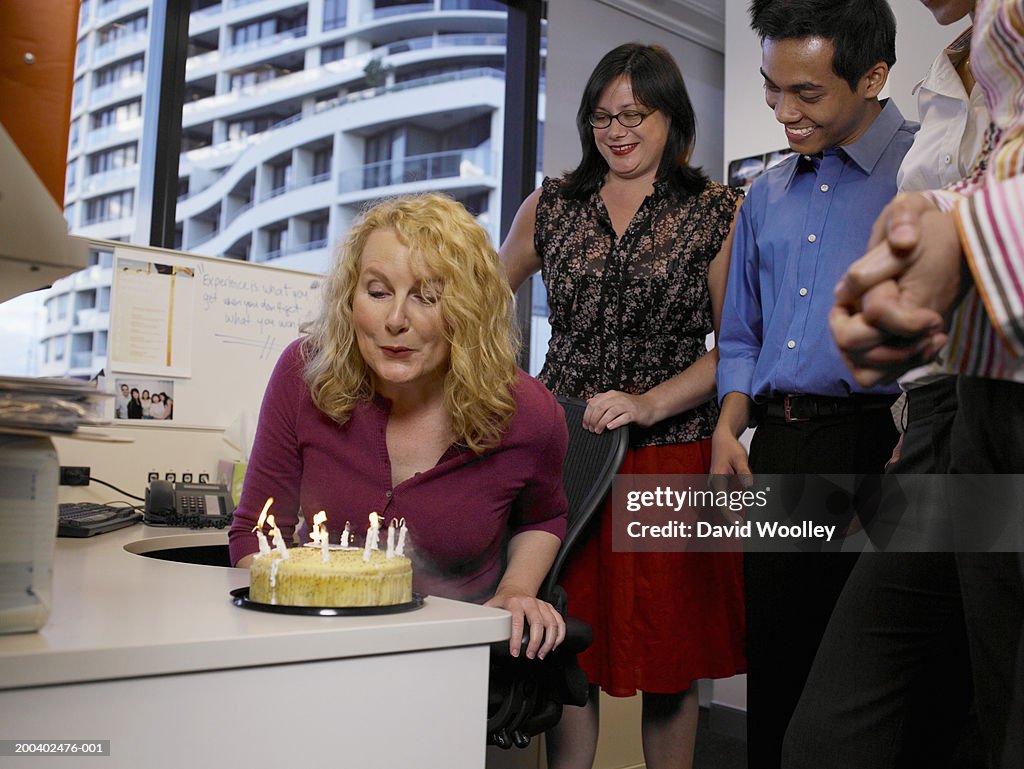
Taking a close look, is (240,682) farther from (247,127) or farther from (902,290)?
(247,127)

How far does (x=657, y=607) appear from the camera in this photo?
178 centimetres

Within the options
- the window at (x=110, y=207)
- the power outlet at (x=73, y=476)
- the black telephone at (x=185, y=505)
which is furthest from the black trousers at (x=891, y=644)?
the window at (x=110, y=207)

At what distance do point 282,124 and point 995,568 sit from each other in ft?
10.4

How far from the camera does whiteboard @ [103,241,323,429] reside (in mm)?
2467

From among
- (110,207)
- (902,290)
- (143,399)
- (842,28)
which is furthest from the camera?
(110,207)

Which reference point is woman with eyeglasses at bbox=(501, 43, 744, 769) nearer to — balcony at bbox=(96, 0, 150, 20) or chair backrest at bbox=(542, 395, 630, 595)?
chair backrest at bbox=(542, 395, 630, 595)

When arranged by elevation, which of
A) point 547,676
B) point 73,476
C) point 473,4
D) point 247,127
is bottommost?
point 547,676

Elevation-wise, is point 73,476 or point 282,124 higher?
point 282,124

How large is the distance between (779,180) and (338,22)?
7.77 feet

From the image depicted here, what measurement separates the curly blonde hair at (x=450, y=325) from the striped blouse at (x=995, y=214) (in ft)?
2.54

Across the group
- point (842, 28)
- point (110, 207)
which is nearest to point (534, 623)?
point (842, 28)

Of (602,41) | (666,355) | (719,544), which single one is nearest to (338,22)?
(602,41)

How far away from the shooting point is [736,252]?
1.79m

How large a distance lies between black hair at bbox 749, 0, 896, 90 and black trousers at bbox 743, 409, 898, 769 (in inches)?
22.2
